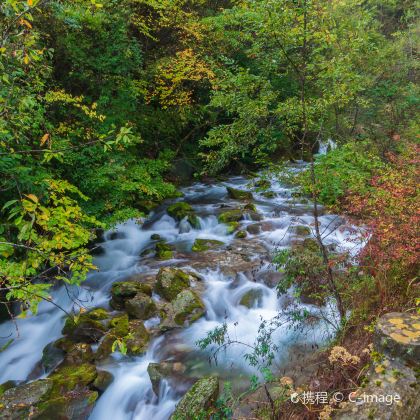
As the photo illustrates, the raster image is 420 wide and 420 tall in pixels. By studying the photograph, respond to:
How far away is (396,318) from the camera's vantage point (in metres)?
3.28

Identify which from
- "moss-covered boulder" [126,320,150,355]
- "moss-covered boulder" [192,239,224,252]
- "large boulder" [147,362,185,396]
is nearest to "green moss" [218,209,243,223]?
"moss-covered boulder" [192,239,224,252]

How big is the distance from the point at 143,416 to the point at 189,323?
1.79m

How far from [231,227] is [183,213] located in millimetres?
1749

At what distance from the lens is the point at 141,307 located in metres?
6.41

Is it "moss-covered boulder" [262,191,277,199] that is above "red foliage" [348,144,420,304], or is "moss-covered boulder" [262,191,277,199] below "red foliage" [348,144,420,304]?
below

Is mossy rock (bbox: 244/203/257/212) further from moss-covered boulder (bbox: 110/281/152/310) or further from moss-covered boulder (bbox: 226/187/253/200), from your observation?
moss-covered boulder (bbox: 110/281/152/310)

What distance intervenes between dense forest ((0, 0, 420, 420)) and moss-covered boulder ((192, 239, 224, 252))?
58 millimetres

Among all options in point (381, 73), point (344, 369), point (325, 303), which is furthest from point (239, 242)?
point (381, 73)

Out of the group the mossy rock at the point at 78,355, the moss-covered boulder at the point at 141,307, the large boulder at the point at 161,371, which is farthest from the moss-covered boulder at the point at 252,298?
the mossy rock at the point at 78,355

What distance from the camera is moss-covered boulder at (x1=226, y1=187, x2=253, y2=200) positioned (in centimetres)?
1283

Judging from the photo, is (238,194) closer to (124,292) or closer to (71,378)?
(124,292)

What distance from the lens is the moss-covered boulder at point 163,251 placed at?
8.84 m

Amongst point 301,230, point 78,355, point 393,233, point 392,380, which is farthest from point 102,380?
point 301,230

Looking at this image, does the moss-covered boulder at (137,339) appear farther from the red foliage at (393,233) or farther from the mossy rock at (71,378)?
the red foliage at (393,233)
